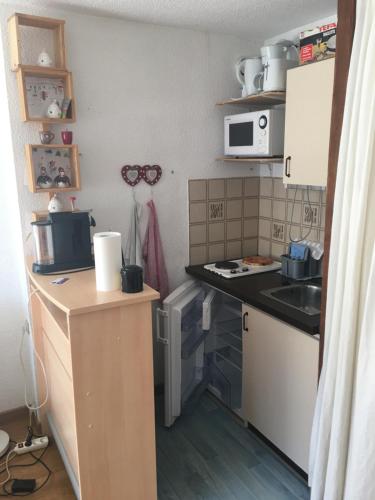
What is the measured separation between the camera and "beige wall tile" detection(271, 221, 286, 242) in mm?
2664

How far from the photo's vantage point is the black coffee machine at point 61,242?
1930 millimetres

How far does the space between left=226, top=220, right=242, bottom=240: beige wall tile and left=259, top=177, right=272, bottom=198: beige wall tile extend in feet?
0.85

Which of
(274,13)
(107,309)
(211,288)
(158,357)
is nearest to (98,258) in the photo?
(107,309)

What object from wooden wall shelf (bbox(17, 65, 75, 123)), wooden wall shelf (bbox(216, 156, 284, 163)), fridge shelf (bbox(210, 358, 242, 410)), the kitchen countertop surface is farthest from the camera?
fridge shelf (bbox(210, 358, 242, 410))

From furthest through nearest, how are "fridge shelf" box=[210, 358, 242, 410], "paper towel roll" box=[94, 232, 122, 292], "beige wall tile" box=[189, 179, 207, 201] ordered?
"beige wall tile" box=[189, 179, 207, 201]
"fridge shelf" box=[210, 358, 242, 410]
"paper towel roll" box=[94, 232, 122, 292]

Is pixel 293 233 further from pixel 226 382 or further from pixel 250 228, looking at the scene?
pixel 226 382

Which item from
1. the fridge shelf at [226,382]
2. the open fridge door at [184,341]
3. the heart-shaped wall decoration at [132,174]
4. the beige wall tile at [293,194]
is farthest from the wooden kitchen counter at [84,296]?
the beige wall tile at [293,194]

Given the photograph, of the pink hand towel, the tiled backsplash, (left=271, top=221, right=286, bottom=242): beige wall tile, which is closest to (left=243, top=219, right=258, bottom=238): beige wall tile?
the tiled backsplash

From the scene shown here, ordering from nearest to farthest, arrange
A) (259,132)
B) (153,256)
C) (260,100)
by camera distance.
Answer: (259,132), (260,100), (153,256)

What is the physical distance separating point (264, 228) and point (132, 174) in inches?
39.6

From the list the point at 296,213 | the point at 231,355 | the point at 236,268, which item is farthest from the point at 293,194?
the point at 231,355

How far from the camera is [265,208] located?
2801mm

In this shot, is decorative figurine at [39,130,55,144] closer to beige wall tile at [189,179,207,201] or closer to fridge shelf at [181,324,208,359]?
beige wall tile at [189,179,207,201]

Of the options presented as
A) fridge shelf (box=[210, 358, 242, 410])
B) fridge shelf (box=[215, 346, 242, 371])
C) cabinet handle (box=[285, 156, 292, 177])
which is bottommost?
fridge shelf (box=[210, 358, 242, 410])
